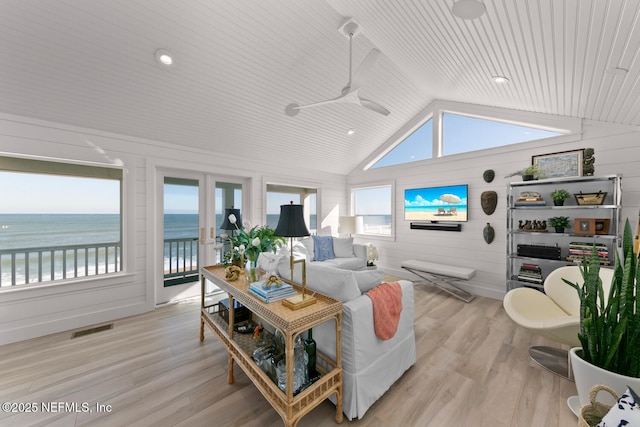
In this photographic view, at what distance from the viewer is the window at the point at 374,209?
557 centimetres

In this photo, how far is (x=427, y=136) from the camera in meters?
4.85

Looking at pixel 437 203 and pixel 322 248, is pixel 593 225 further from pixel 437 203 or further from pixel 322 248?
pixel 322 248

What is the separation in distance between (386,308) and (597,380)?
4.12 ft

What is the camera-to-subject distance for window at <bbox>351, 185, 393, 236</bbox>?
557 cm

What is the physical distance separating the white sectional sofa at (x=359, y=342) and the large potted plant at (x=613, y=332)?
3.70 ft

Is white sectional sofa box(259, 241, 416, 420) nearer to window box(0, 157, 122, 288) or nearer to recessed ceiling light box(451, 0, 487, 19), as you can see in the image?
recessed ceiling light box(451, 0, 487, 19)

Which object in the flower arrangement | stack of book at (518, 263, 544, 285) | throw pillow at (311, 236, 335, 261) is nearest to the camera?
the flower arrangement

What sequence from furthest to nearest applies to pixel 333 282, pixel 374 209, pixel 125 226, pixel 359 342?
pixel 374 209, pixel 125 226, pixel 333 282, pixel 359 342

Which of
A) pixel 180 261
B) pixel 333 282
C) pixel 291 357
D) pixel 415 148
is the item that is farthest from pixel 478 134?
pixel 180 261

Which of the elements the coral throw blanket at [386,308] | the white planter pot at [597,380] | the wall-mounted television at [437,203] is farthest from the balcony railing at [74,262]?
the white planter pot at [597,380]

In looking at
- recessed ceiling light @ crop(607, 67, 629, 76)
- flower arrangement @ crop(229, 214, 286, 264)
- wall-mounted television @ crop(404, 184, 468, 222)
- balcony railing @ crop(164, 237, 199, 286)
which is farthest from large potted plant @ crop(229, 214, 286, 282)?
wall-mounted television @ crop(404, 184, 468, 222)

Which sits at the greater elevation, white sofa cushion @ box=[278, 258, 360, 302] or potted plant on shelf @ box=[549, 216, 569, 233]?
potted plant on shelf @ box=[549, 216, 569, 233]

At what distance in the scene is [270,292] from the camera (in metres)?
1.77

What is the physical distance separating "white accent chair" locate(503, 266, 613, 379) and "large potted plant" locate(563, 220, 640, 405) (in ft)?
1.76
